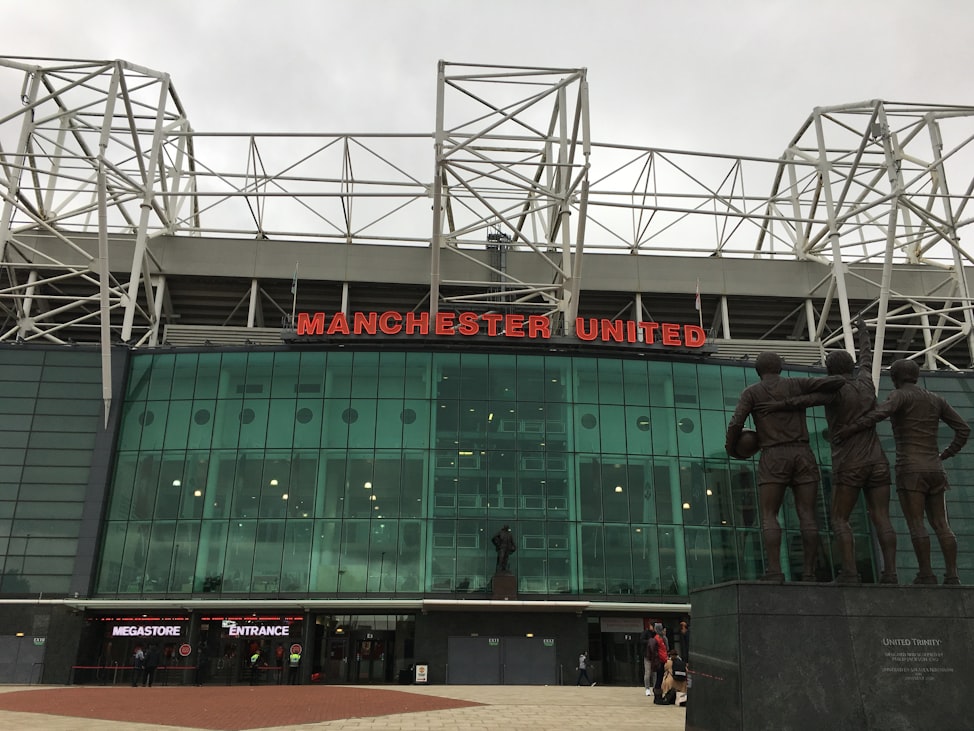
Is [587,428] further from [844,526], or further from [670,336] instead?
[844,526]

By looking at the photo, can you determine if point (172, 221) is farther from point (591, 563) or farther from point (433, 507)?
point (591, 563)

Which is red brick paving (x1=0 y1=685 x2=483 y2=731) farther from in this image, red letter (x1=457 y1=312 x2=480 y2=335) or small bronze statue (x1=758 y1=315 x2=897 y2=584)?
red letter (x1=457 y1=312 x2=480 y2=335)

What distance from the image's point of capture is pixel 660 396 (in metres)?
40.4

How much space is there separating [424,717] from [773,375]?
11625mm

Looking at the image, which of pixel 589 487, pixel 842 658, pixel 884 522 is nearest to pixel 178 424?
pixel 589 487

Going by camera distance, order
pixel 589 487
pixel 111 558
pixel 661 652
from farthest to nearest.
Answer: pixel 589 487 → pixel 111 558 → pixel 661 652

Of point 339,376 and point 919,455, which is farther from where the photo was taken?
point 339,376

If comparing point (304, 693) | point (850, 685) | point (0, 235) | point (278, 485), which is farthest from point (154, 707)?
point (0, 235)

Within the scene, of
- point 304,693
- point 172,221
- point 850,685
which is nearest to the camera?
point 850,685

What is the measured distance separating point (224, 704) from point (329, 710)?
4456 millimetres

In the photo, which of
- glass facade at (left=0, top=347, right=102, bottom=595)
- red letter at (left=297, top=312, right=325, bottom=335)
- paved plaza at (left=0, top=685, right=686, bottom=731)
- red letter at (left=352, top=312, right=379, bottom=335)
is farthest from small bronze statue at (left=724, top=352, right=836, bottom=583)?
glass facade at (left=0, top=347, right=102, bottom=595)

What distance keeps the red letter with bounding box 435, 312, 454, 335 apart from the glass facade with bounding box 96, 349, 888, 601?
1.27 metres

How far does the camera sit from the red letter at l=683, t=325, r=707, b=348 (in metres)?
40.9

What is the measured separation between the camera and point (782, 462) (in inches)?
589
